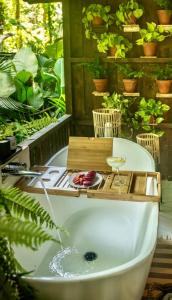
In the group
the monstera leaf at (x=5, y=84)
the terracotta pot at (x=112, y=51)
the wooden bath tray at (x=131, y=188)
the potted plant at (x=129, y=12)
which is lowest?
the wooden bath tray at (x=131, y=188)

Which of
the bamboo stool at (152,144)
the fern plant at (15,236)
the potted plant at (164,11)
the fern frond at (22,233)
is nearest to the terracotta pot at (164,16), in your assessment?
the potted plant at (164,11)

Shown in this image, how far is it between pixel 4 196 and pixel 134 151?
2303mm

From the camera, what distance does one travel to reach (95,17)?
4.42 meters

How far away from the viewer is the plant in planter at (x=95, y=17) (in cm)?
435

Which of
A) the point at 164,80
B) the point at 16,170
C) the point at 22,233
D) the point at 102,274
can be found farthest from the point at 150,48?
the point at 22,233

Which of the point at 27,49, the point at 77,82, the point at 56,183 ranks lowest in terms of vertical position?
the point at 56,183

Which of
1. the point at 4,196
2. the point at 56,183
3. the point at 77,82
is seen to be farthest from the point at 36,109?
the point at 4,196

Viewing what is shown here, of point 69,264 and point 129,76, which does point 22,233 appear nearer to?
point 69,264

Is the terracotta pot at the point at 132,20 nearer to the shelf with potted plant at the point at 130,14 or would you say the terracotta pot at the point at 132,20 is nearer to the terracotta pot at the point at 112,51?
the shelf with potted plant at the point at 130,14

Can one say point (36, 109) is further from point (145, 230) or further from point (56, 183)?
point (145, 230)

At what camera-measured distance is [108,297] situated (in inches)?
68.8

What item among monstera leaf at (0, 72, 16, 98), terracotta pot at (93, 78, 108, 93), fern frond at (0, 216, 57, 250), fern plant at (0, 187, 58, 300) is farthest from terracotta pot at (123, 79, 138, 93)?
fern frond at (0, 216, 57, 250)

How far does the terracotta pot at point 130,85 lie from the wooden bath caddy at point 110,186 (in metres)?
1.75

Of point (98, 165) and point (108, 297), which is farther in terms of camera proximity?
point (98, 165)
